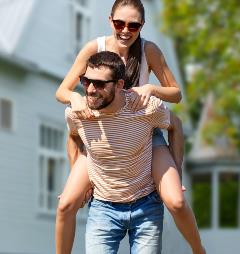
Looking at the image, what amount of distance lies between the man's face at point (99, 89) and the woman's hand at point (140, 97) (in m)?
0.17

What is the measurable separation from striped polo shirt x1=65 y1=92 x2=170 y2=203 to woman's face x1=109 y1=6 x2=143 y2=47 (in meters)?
0.32

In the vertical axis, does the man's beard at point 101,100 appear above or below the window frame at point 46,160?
below

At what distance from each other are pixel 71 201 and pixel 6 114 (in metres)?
15.4

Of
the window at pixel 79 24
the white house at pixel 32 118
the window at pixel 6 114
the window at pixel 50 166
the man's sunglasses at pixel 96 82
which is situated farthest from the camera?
the window at pixel 79 24

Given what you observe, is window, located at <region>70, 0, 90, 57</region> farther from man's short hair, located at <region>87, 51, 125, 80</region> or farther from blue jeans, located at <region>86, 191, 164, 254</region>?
man's short hair, located at <region>87, 51, 125, 80</region>

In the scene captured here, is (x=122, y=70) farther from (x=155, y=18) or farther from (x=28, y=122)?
(x=155, y=18)

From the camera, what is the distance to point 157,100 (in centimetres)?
576

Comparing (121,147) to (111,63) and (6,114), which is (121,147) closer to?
(111,63)

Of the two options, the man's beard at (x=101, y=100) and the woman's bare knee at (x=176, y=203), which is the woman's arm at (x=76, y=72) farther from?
the woman's bare knee at (x=176, y=203)

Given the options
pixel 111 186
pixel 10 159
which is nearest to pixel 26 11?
pixel 10 159

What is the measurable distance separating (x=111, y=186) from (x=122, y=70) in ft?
1.99

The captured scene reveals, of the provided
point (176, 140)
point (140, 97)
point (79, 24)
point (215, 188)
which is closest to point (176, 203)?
point (176, 140)

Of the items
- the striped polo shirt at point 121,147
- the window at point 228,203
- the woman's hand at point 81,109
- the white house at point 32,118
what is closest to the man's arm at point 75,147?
the striped polo shirt at point 121,147

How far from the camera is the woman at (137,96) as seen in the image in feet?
18.9
